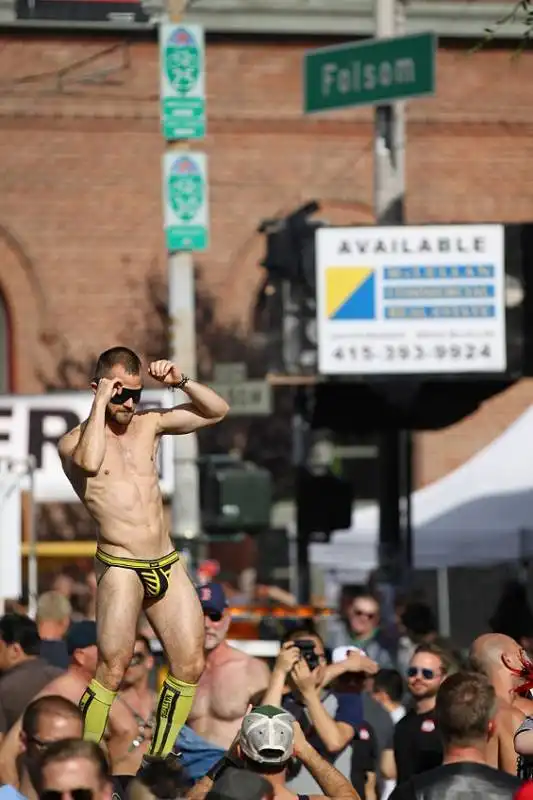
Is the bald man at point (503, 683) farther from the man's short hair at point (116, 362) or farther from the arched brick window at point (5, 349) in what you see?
→ the arched brick window at point (5, 349)

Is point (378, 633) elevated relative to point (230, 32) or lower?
lower

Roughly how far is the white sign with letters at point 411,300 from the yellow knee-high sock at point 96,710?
10870 mm

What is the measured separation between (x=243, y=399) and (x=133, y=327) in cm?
727

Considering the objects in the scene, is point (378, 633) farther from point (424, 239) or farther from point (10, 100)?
point (10, 100)

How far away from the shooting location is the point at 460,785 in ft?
24.0

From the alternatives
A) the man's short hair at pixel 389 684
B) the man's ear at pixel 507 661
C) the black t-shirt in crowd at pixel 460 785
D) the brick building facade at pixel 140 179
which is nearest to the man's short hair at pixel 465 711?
the black t-shirt in crowd at pixel 460 785

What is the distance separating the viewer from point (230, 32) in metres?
27.9

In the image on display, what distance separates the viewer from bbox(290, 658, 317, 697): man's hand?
9.34m

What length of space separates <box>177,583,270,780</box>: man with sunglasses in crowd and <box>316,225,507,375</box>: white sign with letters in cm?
914

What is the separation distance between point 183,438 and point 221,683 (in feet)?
34.5

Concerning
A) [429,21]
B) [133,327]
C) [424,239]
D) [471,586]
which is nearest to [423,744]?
[424,239]

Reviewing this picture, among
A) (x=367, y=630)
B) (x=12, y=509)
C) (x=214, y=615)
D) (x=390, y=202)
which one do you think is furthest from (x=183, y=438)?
(x=214, y=615)

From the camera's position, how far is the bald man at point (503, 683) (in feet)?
28.2

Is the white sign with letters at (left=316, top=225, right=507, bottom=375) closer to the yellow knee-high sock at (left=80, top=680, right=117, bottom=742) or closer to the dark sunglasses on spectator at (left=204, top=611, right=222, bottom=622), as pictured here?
the dark sunglasses on spectator at (left=204, top=611, right=222, bottom=622)
